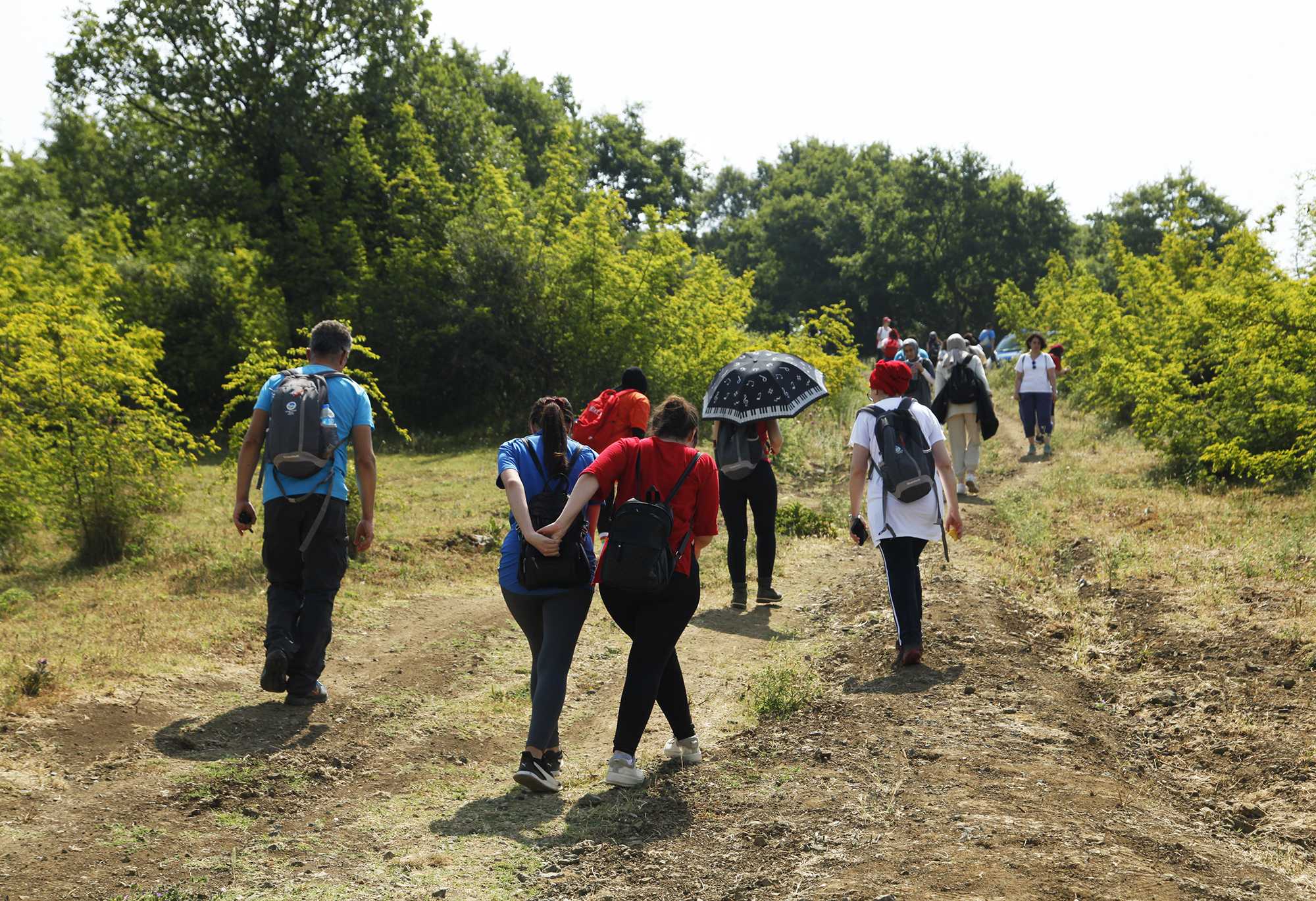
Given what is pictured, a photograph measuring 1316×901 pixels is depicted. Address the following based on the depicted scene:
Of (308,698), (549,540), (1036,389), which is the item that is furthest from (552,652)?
(1036,389)

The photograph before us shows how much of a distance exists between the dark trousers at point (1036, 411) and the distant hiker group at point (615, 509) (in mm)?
8266

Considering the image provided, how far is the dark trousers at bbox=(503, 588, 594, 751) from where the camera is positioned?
4.37m

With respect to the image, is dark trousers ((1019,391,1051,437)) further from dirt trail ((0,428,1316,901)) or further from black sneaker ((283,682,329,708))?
black sneaker ((283,682,329,708))

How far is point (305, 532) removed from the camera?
17.9ft

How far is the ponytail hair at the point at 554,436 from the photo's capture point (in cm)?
446

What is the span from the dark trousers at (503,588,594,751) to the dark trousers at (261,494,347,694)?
60.6 inches

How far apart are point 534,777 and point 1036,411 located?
12.8 m

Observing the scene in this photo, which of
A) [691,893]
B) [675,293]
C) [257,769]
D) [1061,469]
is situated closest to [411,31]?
[675,293]

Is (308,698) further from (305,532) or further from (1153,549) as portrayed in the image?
(1153,549)

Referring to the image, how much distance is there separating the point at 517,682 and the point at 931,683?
2586 mm

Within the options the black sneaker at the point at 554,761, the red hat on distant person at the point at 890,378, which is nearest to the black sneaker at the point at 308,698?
the black sneaker at the point at 554,761

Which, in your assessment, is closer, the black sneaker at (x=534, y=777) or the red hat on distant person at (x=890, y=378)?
the black sneaker at (x=534, y=777)

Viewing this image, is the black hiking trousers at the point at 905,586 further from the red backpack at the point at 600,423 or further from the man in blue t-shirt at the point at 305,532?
the man in blue t-shirt at the point at 305,532

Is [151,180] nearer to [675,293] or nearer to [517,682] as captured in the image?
[675,293]
